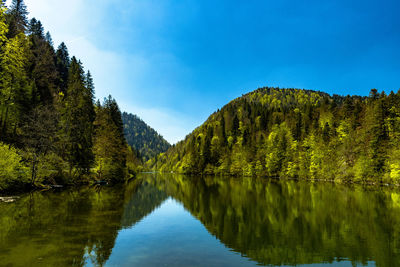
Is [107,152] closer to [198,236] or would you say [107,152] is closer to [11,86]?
[11,86]

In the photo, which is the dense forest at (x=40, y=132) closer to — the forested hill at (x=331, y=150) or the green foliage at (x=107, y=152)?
the green foliage at (x=107, y=152)

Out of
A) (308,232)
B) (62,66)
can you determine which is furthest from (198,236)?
(62,66)

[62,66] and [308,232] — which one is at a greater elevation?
[62,66]

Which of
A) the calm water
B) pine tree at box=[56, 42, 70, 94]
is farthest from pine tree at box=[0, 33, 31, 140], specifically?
pine tree at box=[56, 42, 70, 94]

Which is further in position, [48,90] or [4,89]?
[48,90]

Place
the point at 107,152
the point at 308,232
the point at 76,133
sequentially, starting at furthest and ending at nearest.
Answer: the point at 107,152 → the point at 76,133 → the point at 308,232

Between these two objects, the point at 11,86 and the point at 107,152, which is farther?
the point at 107,152

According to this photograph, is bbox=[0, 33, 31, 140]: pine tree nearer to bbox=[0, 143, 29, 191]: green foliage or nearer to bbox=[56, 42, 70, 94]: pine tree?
bbox=[0, 143, 29, 191]: green foliage

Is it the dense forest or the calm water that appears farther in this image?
the dense forest

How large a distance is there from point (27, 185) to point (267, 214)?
106 ft

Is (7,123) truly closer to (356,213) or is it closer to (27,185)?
(27,185)

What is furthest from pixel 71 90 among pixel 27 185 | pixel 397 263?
pixel 397 263

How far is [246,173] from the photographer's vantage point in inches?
3844

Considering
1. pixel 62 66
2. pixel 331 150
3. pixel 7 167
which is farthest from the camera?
pixel 62 66
